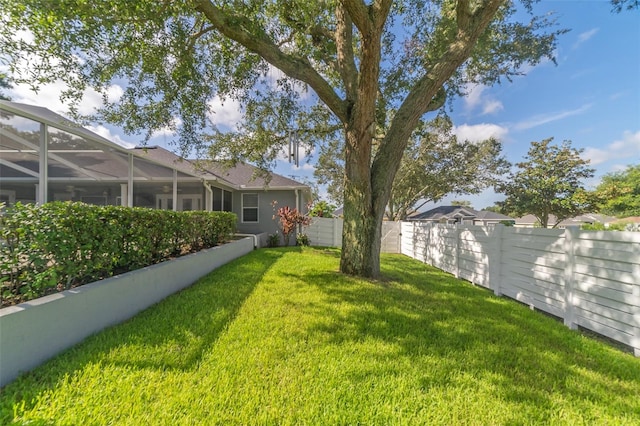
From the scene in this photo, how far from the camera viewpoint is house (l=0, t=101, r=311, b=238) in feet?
13.1

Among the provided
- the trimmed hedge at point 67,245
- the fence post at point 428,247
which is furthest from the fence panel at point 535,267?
the trimmed hedge at point 67,245

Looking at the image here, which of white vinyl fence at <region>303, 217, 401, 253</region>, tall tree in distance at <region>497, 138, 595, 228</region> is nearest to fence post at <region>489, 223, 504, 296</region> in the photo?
white vinyl fence at <region>303, 217, 401, 253</region>

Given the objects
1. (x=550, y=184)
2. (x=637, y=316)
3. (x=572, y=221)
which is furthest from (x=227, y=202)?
(x=572, y=221)

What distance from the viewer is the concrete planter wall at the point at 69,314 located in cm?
214

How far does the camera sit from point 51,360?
2.37m

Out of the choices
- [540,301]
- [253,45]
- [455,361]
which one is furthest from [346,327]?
[253,45]

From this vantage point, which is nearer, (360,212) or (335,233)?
(360,212)

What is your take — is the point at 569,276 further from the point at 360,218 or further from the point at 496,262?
the point at 360,218

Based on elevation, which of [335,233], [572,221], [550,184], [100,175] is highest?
Result: [550,184]

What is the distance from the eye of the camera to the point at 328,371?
2289 mm

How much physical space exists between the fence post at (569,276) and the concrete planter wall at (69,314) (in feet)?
19.6

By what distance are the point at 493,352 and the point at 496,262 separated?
3019 millimetres

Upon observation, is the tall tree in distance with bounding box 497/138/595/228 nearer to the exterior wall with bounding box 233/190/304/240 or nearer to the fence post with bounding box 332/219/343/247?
the fence post with bounding box 332/219/343/247

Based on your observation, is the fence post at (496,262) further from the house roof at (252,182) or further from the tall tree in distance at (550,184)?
the tall tree in distance at (550,184)
